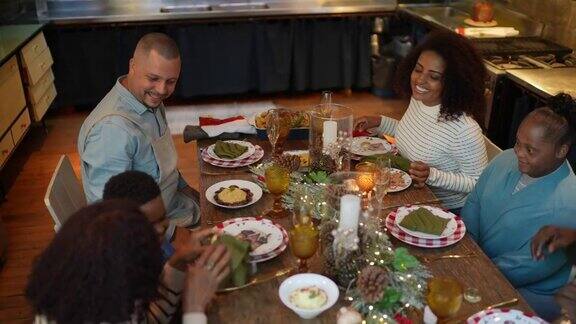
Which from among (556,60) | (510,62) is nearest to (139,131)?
(510,62)

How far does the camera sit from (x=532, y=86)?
117 inches

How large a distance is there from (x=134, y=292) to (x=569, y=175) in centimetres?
137

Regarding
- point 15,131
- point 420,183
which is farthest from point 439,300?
point 15,131

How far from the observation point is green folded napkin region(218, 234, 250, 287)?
55.3 inches

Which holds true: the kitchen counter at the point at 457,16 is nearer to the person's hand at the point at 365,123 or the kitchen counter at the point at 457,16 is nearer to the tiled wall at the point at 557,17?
the tiled wall at the point at 557,17

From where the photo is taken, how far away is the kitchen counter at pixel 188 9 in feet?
14.9

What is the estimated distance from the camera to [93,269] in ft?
3.60

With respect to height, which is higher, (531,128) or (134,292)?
(531,128)

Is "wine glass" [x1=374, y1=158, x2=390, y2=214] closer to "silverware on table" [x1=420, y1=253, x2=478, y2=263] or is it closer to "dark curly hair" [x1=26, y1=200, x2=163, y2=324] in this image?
"silverware on table" [x1=420, y1=253, x2=478, y2=263]

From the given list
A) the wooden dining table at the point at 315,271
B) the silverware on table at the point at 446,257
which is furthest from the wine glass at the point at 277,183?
the silverware on table at the point at 446,257

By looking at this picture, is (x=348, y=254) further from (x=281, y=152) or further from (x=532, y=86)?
(x=532, y=86)

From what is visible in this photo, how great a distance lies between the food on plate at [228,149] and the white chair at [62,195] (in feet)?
1.79

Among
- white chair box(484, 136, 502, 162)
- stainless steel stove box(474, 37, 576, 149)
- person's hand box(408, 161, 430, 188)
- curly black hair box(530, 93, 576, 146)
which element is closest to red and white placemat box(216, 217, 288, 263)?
person's hand box(408, 161, 430, 188)

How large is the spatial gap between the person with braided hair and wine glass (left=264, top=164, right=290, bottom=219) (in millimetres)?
718
